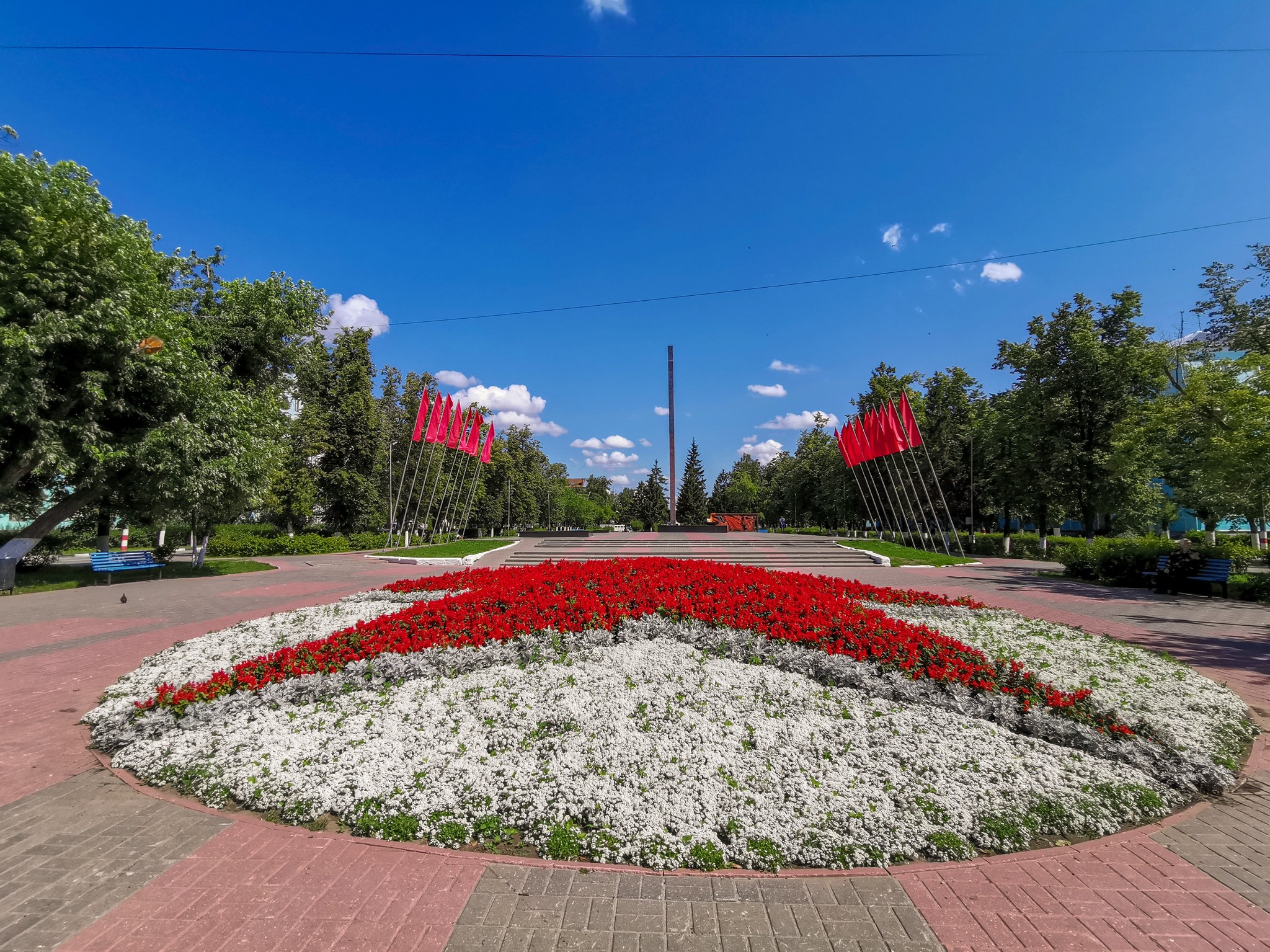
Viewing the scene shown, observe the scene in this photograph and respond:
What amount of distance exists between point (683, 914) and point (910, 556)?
846 inches

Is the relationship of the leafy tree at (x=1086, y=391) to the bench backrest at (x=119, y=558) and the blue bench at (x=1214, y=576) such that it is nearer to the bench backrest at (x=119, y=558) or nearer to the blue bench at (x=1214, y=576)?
the blue bench at (x=1214, y=576)

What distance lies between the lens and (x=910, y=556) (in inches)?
846

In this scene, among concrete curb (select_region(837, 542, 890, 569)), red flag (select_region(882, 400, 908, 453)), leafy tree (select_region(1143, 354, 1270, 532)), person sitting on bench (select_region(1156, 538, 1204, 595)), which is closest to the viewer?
person sitting on bench (select_region(1156, 538, 1204, 595))

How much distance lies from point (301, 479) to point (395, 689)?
2840cm

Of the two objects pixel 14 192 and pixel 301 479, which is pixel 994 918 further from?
pixel 301 479

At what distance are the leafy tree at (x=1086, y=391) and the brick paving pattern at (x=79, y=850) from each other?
27870 mm

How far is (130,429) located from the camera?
14242 mm

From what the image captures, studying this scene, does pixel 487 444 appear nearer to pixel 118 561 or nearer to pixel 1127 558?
pixel 118 561

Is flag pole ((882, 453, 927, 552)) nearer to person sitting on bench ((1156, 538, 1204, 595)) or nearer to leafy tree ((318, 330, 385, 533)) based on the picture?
person sitting on bench ((1156, 538, 1204, 595))

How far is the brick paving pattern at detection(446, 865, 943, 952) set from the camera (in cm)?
234

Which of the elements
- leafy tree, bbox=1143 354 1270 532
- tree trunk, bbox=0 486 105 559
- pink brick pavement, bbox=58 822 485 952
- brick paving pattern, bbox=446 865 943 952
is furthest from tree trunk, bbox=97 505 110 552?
leafy tree, bbox=1143 354 1270 532

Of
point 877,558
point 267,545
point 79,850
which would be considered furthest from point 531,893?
point 267,545

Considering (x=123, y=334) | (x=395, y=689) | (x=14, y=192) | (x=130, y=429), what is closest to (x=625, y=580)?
(x=395, y=689)

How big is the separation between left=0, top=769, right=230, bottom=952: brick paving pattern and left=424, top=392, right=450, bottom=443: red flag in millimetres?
19594
